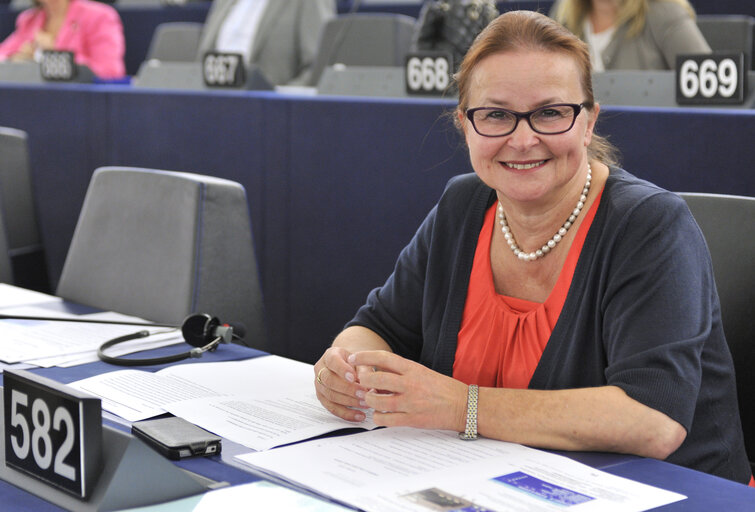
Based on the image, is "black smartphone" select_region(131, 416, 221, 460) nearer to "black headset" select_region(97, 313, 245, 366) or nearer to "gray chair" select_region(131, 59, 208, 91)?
"black headset" select_region(97, 313, 245, 366)

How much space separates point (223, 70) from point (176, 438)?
79.5 inches

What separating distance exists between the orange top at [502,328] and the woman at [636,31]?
164cm

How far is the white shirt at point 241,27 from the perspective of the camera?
4223mm

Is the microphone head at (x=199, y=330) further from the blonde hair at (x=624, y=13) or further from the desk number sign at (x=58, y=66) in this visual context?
the desk number sign at (x=58, y=66)

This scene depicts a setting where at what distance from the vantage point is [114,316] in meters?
1.75

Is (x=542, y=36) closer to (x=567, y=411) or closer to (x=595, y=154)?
(x=595, y=154)

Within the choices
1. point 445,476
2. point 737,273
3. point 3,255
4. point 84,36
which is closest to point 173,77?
point 3,255

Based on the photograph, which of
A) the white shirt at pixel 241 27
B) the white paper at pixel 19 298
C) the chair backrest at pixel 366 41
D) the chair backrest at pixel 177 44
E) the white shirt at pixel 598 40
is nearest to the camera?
the white paper at pixel 19 298

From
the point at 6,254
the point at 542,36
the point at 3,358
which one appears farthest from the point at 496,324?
the point at 6,254

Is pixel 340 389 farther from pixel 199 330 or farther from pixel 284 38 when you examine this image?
pixel 284 38

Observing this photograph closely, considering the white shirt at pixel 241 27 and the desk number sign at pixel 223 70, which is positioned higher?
the white shirt at pixel 241 27

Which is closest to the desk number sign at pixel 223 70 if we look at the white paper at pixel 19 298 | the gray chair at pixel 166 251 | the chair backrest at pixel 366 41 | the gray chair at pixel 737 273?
the chair backrest at pixel 366 41

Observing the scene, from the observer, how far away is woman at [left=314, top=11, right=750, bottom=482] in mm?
1140

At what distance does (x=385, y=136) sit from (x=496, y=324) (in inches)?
42.5
